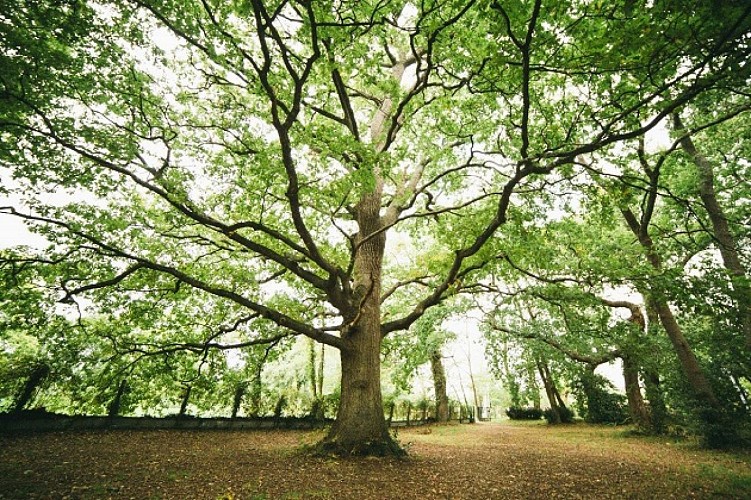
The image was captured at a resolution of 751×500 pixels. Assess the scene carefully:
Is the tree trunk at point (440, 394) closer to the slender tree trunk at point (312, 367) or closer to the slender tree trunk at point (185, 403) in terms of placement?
the slender tree trunk at point (312, 367)

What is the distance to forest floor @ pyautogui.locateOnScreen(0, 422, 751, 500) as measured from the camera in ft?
15.0

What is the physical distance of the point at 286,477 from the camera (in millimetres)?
5328

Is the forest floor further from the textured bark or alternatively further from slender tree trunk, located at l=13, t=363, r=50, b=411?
the textured bark

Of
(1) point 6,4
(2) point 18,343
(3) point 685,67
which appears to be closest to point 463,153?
(3) point 685,67

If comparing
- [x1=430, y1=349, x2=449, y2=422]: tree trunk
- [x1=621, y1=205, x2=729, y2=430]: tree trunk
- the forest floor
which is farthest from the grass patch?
[x1=430, y1=349, x2=449, y2=422]: tree trunk

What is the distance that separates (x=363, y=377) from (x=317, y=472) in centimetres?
196

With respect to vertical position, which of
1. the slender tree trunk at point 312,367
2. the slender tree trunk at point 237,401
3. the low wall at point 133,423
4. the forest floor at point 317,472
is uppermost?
the slender tree trunk at point 312,367

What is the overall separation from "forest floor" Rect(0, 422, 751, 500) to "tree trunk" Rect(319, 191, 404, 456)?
405 millimetres

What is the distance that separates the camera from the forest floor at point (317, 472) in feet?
15.0

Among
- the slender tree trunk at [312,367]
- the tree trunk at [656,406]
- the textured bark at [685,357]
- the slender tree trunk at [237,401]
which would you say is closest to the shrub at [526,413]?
the tree trunk at [656,406]

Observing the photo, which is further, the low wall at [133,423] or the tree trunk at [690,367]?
the tree trunk at [690,367]

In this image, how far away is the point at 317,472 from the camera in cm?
559

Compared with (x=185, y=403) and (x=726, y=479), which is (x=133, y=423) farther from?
(x=726, y=479)

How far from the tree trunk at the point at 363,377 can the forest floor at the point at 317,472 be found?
40 cm
